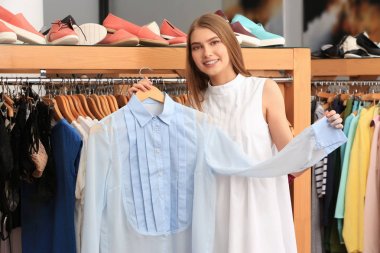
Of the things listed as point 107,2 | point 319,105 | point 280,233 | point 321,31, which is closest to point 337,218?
point 319,105

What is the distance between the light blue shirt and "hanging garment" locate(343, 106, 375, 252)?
118cm

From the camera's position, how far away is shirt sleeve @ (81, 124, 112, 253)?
215cm

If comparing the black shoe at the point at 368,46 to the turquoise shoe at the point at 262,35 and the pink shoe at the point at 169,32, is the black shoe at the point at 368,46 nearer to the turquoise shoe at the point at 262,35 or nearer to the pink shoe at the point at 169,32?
the turquoise shoe at the point at 262,35

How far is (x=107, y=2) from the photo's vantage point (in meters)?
6.03

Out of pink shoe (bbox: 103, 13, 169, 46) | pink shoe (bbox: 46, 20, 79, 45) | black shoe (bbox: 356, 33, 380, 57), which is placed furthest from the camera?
black shoe (bbox: 356, 33, 380, 57)

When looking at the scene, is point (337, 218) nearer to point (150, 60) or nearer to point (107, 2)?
point (150, 60)

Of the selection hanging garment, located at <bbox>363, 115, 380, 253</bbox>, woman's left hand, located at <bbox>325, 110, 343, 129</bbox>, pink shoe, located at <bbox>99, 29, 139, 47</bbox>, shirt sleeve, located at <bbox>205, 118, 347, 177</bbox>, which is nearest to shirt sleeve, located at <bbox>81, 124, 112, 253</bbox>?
shirt sleeve, located at <bbox>205, 118, 347, 177</bbox>

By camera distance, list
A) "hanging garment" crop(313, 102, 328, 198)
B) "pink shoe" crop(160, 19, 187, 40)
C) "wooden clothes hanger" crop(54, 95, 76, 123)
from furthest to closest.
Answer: "hanging garment" crop(313, 102, 328, 198), "pink shoe" crop(160, 19, 187, 40), "wooden clothes hanger" crop(54, 95, 76, 123)

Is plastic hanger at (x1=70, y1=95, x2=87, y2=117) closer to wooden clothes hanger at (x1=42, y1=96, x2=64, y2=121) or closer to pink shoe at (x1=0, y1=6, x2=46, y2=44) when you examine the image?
wooden clothes hanger at (x1=42, y1=96, x2=64, y2=121)

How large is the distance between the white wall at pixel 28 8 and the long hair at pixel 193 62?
2327 mm

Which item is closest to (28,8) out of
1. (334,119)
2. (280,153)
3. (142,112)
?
(142,112)

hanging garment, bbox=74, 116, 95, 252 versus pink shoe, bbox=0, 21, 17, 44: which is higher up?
pink shoe, bbox=0, 21, 17, 44

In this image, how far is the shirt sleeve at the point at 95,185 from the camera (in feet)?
7.05

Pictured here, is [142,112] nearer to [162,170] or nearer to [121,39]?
[162,170]
